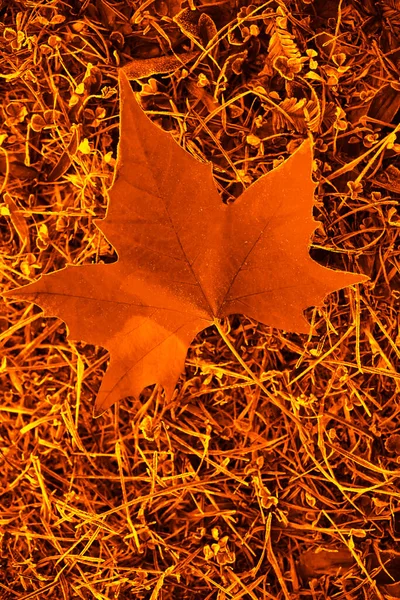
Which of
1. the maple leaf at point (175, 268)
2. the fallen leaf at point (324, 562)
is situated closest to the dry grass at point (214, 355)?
the fallen leaf at point (324, 562)

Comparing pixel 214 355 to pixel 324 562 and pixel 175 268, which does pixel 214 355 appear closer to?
pixel 175 268

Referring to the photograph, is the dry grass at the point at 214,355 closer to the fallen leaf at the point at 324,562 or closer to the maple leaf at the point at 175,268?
the fallen leaf at the point at 324,562

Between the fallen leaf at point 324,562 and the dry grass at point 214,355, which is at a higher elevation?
the dry grass at point 214,355

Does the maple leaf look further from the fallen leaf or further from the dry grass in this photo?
the fallen leaf

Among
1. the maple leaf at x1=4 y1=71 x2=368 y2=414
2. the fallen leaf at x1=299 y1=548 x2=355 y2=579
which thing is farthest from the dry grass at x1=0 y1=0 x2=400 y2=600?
the maple leaf at x1=4 y1=71 x2=368 y2=414

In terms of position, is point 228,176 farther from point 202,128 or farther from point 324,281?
point 324,281

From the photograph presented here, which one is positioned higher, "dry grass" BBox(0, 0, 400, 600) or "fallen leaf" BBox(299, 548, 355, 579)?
"dry grass" BBox(0, 0, 400, 600)
